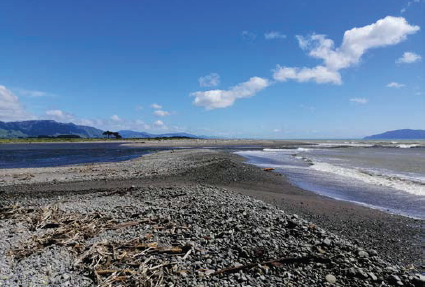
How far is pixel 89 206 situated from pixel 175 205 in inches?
170

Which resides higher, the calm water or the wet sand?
the wet sand

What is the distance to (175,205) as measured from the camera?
36.1 ft

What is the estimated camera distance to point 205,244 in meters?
7.14

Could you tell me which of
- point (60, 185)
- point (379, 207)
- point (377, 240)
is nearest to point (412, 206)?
point (379, 207)

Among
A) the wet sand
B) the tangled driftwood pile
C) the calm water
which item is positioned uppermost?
the tangled driftwood pile

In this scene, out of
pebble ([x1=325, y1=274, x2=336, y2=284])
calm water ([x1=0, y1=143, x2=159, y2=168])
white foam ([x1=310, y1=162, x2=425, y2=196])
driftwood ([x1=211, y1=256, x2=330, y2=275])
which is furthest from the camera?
calm water ([x1=0, y1=143, x2=159, y2=168])

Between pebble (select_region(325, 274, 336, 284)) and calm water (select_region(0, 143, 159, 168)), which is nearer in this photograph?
pebble (select_region(325, 274, 336, 284))

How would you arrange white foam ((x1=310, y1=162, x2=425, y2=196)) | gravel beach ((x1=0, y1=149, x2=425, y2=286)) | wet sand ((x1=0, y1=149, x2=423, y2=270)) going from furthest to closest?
white foam ((x1=310, y1=162, x2=425, y2=196)) → wet sand ((x1=0, y1=149, x2=423, y2=270)) → gravel beach ((x1=0, y1=149, x2=425, y2=286))

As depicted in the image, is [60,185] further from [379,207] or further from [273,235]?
[379,207]

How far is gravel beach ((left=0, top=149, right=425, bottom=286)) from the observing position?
225 inches

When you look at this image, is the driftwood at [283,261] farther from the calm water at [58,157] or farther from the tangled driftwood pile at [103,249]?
the calm water at [58,157]

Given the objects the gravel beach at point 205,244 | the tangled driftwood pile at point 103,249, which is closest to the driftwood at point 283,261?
the gravel beach at point 205,244

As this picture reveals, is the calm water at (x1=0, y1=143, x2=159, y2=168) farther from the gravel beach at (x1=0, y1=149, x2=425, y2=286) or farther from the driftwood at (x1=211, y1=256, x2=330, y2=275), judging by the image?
the driftwood at (x1=211, y1=256, x2=330, y2=275)

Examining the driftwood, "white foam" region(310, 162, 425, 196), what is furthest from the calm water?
the driftwood
